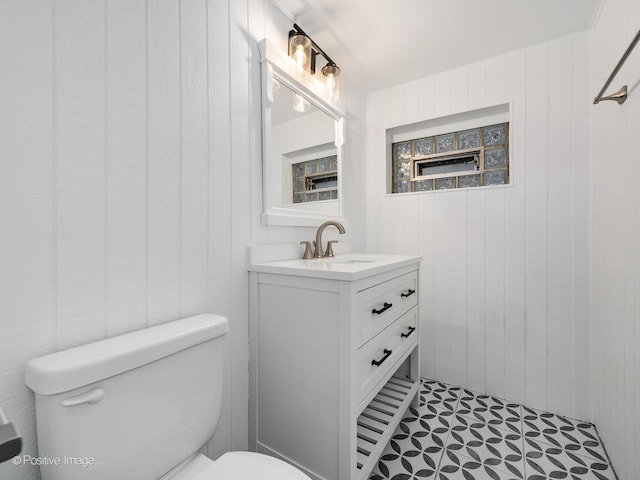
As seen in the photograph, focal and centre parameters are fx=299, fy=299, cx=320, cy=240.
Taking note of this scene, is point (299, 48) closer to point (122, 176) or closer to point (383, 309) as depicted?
point (122, 176)

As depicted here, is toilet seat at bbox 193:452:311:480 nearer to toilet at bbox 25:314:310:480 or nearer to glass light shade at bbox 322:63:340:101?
toilet at bbox 25:314:310:480

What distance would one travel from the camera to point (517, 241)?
6.06ft

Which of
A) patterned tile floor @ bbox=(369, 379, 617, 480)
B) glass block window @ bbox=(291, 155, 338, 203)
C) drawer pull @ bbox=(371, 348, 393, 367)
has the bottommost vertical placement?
patterned tile floor @ bbox=(369, 379, 617, 480)

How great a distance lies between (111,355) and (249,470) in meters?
0.47

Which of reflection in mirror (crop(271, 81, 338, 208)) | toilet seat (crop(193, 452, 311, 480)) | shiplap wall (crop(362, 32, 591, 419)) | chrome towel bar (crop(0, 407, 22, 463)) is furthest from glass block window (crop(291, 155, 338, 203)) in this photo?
chrome towel bar (crop(0, 407, 22, 463))

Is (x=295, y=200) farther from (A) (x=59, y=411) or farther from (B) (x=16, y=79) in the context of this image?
(A) (x=59, y=411)

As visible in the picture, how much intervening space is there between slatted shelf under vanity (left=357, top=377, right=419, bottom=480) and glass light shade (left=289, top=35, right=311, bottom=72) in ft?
5.93

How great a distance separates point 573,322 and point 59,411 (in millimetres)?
2263

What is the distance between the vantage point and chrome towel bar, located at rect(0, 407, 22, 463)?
0.33 meters

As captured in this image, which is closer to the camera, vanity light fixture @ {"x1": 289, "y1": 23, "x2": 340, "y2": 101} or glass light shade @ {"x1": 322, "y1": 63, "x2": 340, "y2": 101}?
vanity light fixture @ {"x1": 289, "y1": 23, "x2": 340, "y2": 101}

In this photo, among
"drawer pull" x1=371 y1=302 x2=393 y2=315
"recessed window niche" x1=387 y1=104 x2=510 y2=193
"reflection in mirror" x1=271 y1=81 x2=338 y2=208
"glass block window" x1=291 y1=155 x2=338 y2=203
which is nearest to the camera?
"drawer pull" x1=371 y1=302 x2=393 y2=315

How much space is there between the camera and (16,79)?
703 millimetres

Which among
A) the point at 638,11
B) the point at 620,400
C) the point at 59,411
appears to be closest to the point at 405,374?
the point at 620,400

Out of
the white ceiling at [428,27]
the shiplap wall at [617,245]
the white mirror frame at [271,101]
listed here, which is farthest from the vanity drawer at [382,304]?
the white ceiling at [428,27]
